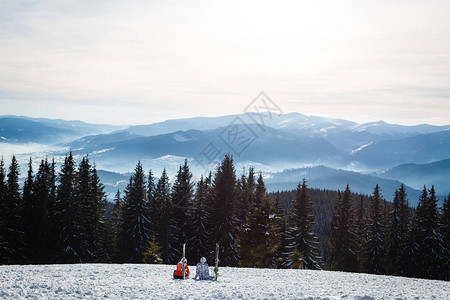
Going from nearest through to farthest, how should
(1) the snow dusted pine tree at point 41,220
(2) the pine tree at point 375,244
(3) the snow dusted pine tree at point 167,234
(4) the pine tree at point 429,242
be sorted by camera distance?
(1) the snow dusted pine tree at point 41,220, (3) the snow dusted pine tree at point 167,234, (4) the pine tree at point 429,242, (2) the pine tree at point 375,244

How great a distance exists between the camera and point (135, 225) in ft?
157

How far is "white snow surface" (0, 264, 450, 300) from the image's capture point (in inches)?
611

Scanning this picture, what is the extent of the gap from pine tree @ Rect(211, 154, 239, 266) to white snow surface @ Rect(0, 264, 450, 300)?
19514mm

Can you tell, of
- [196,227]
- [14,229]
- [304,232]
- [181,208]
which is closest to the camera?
[14,229]

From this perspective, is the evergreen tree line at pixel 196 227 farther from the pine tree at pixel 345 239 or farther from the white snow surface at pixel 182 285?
the white snow surface at pixel 182 285

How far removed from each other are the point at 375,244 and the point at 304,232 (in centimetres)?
1455

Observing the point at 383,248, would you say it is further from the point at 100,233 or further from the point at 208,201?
the point at 100,233

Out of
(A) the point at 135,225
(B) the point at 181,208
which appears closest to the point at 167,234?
(B) the point at 181,208

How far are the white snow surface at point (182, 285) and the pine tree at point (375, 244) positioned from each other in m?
33.2

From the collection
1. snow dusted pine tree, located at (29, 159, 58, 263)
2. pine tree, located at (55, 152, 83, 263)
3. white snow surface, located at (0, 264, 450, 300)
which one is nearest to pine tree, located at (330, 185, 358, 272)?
white snow surface, located at (0, 264, 450, 300)

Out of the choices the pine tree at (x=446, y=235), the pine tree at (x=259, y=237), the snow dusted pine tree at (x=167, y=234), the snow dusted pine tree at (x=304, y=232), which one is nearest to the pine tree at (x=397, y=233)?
the pine tree at (x=446, y=235)

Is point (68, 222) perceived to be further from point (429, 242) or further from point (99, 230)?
point (429, 242)

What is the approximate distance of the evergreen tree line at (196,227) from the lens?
4175 centimetres

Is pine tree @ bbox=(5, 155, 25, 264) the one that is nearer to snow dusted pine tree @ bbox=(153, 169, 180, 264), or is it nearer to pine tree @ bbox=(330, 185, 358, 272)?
snow dusted pine tree @ bbox=(153, 169, 180, 264)
